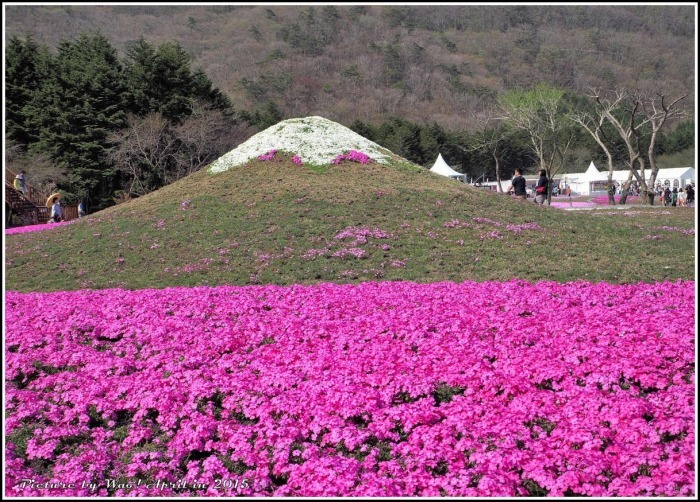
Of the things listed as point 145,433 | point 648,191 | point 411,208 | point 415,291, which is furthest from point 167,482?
point 648,191

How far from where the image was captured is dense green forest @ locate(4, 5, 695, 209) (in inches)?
1668

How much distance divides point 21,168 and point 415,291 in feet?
116

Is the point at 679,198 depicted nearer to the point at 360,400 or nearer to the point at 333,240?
the point at 333,240

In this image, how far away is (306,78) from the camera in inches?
4368

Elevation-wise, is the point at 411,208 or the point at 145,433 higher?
the point at 411,208

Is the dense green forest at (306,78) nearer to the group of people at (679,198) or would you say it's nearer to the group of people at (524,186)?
the group of people at (524,186)

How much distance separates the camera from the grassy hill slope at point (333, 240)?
44.4 feet

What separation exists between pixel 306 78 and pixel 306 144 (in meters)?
90.7

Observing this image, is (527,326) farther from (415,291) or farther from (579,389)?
(415,291)

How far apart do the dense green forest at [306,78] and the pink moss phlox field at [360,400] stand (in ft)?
16.9

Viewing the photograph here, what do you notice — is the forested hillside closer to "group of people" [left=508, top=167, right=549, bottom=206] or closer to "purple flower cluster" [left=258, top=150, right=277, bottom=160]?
"purple flower cluster" [left=258, top=150, right=277, bottom=160]

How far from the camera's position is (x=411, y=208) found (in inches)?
731

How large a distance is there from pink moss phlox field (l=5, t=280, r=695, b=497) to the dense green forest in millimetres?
5150

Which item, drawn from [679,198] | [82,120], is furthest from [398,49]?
[679,198]
